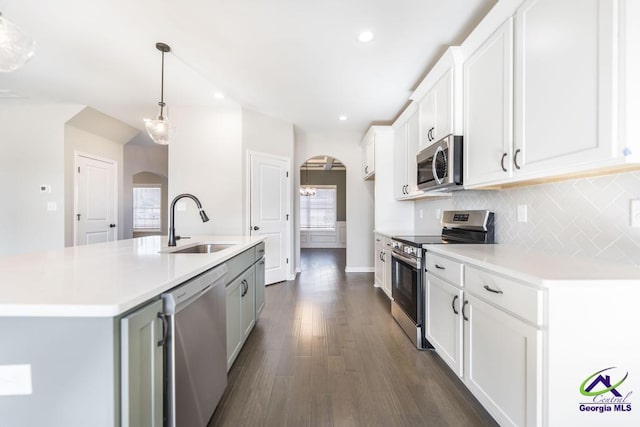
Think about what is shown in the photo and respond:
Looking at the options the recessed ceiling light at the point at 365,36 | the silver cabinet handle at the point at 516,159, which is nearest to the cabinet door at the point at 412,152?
the recessed ceiling light at the point at 365,36

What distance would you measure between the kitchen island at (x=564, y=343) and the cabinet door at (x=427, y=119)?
64.4 inches

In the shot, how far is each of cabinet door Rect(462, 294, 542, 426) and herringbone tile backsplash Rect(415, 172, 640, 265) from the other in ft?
2.06

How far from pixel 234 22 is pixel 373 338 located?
9.58 ft

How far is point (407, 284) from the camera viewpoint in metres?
2.50

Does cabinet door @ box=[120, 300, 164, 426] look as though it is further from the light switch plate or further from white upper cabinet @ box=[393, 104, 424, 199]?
→ white upper cabinet @ box=[393, 104, 424, 199]

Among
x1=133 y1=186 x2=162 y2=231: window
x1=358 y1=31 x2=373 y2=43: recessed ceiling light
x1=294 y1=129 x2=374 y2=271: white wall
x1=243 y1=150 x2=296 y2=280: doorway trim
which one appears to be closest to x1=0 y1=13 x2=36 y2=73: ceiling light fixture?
x1=358 y1=31 x2=373 y2=43: recessed ceiling light

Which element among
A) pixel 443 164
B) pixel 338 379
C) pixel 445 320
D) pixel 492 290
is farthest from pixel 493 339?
pixel 443 164

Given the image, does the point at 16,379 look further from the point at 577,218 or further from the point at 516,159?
the point at 577,218

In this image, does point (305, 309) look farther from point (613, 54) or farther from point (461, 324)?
point (613, 54)

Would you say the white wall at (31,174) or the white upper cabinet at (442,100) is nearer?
the white upper cabinet at (442,100)

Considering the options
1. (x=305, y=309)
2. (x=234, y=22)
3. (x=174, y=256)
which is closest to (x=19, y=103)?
(x=234, y=22)

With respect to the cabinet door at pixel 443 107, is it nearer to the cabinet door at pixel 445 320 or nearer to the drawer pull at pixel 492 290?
the cabinet door at pixel 445 320

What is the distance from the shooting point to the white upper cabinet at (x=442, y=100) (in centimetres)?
213

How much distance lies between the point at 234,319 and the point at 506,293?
1643 millimetres
